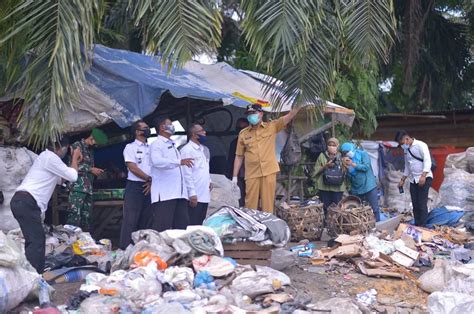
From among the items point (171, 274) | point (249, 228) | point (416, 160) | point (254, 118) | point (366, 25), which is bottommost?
point (171, 274)

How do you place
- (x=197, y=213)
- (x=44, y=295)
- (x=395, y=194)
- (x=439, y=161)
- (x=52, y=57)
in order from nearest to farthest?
(x=52, y=57) < (x=44, y=295) < (x=197, y=213) < (x=395, y=194) < (x=439, y=161)

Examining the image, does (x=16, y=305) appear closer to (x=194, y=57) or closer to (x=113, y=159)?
(x=194, y=57)

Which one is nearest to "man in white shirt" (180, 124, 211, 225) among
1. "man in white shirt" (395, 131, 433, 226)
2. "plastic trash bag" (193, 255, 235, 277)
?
"plastic trash bag" (193, 255, 235, 277)

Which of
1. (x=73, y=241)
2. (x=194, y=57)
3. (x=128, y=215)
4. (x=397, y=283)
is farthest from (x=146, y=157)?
(x=397, y=283)

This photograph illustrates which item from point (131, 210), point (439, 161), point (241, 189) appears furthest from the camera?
point (439, 161)

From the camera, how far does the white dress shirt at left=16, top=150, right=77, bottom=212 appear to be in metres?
7.22

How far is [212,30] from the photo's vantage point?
6609mm

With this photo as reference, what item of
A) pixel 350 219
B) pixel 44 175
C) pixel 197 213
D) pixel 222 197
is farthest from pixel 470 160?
pixel 44 175

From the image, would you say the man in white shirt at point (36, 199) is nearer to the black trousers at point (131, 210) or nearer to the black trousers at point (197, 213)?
the black trousers at point (131, 210)

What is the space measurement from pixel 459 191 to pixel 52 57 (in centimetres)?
951

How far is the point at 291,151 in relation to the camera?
39.9ft

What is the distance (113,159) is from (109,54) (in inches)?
67.0

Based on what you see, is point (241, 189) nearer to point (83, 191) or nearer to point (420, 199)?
point (83, 191)

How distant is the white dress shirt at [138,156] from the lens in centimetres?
884
